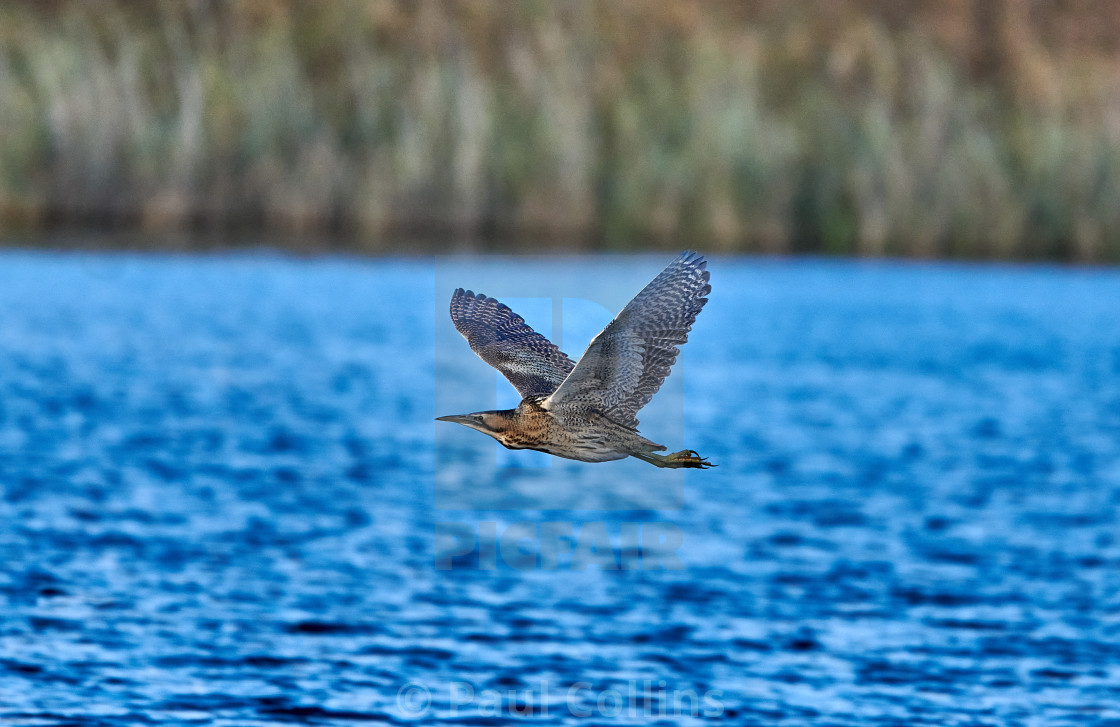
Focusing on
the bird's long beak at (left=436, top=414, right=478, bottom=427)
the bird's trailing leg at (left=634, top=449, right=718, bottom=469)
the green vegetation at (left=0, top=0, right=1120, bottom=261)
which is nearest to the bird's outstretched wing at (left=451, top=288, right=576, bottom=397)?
the bird's long beak at (left=436, top=414, right=478, bottom=427)

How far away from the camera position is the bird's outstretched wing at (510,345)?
35.3ft

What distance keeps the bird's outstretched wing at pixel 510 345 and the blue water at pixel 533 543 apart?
5180 millimetres

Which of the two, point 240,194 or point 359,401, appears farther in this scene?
point 240,194

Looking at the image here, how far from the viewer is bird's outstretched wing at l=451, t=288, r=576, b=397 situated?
10.8m

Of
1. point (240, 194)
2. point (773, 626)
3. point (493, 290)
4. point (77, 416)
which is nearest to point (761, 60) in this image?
point (240, 194)

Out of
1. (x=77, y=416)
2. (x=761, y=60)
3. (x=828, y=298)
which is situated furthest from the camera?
(x=761, y=60)

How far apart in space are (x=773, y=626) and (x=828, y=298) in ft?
154

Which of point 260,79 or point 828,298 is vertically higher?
point 260,79

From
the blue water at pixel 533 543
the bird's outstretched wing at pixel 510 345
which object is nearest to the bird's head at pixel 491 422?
the bird's outstretched wing at pixel 510 345

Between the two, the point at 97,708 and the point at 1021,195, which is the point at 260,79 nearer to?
the point at 1021,195

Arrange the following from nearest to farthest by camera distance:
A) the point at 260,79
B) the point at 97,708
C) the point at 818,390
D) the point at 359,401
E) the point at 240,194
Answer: the point at 97,708
the point at 359,401
the point at 818,390
the point at 240,194
the point at 260,79

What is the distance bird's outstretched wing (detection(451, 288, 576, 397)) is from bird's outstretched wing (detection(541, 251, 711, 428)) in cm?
56

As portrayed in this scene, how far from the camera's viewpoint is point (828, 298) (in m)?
65.0

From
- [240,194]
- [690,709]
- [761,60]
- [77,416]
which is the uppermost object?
[761,60]
